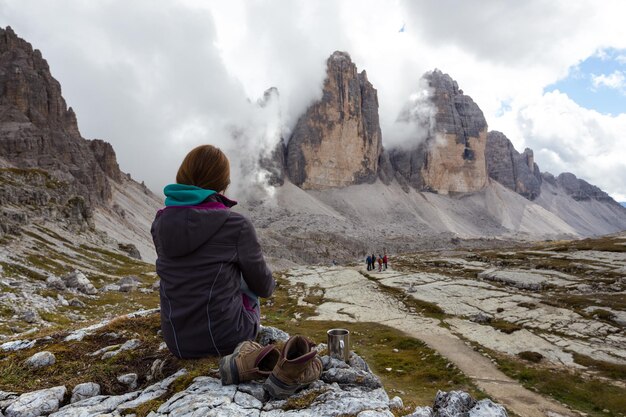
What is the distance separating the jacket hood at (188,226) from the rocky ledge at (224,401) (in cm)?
205

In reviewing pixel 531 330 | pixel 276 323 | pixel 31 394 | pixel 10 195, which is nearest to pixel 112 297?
pixel 276 323

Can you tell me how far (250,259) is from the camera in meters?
5.62

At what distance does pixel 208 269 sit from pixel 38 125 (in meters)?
143

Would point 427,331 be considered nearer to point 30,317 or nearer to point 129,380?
point 129,380

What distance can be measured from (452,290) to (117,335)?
36.6m

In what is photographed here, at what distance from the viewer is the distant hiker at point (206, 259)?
5426 mm

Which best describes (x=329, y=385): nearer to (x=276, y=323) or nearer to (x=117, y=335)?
(x=117, y=335)

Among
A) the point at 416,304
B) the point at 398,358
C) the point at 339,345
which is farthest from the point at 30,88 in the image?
the point at 339,345

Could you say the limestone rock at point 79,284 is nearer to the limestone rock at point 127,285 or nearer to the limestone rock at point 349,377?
the limestone rock at point 127,285

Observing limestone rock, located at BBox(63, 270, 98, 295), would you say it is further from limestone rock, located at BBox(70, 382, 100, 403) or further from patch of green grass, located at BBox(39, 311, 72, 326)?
limestone rock, located at BBox(70, 382, 100, 403)

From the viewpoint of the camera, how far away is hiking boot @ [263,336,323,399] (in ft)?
16.5

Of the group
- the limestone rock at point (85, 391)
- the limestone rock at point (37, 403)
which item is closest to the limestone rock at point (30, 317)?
the limestone rock at point (37, 403)

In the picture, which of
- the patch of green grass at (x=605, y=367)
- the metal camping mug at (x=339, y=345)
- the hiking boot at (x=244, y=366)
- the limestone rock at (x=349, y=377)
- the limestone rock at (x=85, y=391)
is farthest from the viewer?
the patch of green grass at (x=605, y=367)

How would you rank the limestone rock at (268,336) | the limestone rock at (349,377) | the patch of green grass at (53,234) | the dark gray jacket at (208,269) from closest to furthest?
the dark gray jacket at (208,269) < the limestone rock at (349,377) < the limestone rock at (268,336) < the patch of green grass at (53,234)
